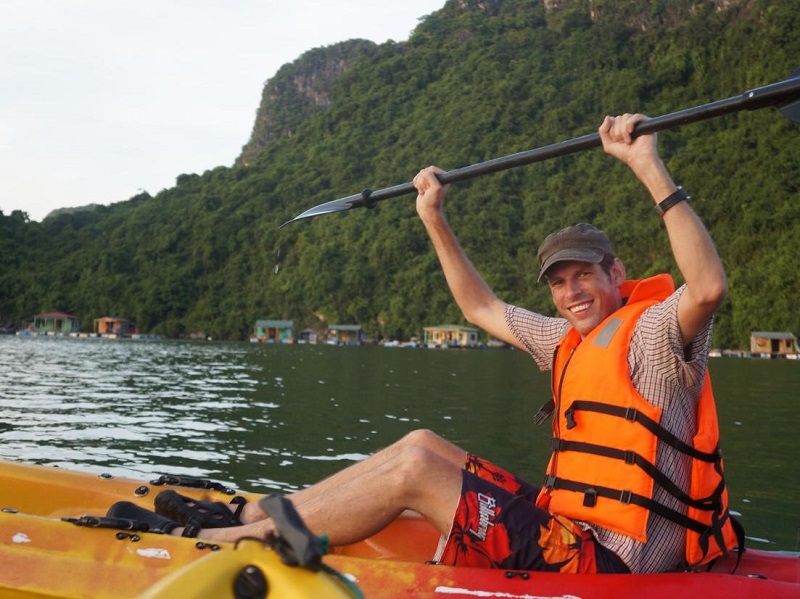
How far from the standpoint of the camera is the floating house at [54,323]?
81688 millimetres

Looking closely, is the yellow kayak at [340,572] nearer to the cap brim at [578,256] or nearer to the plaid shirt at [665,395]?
the plaid shirt at [665,395]

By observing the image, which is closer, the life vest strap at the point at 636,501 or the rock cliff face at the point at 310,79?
the life vest strap at the point at 636,501

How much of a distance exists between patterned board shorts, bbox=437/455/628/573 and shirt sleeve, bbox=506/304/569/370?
921mm

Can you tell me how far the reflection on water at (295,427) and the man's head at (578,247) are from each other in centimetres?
376

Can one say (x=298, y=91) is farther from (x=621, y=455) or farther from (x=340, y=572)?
(x=340, y=572)

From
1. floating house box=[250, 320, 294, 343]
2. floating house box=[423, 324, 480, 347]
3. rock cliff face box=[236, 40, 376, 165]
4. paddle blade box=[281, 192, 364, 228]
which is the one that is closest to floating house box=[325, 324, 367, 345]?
floating house box=[250, 320, 294, 343]

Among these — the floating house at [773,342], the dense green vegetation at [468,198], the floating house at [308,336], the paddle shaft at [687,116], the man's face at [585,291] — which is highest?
the dense green vegetation at [468,198]

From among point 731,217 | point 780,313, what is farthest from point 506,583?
point 731,217

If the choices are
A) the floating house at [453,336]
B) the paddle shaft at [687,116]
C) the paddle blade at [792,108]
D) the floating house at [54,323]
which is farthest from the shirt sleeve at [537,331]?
the floating house at [54,323]

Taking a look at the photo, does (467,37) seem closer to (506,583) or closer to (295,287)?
(295,287)

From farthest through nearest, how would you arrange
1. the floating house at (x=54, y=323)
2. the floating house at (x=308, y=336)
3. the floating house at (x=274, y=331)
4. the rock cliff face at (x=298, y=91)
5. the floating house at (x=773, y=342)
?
the rock cliff face at (x=298, y=91) → the floating house at (x=54, y=323) → the floating house at (x=308, y=336) → the floating house at (x=274, y=331) → the floating house at (x=773, y=342)

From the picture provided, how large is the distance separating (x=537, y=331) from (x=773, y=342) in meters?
59.6

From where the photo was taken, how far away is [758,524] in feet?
20.4

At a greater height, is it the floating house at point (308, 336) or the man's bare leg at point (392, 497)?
the man's bare leg at point (392, 497)
